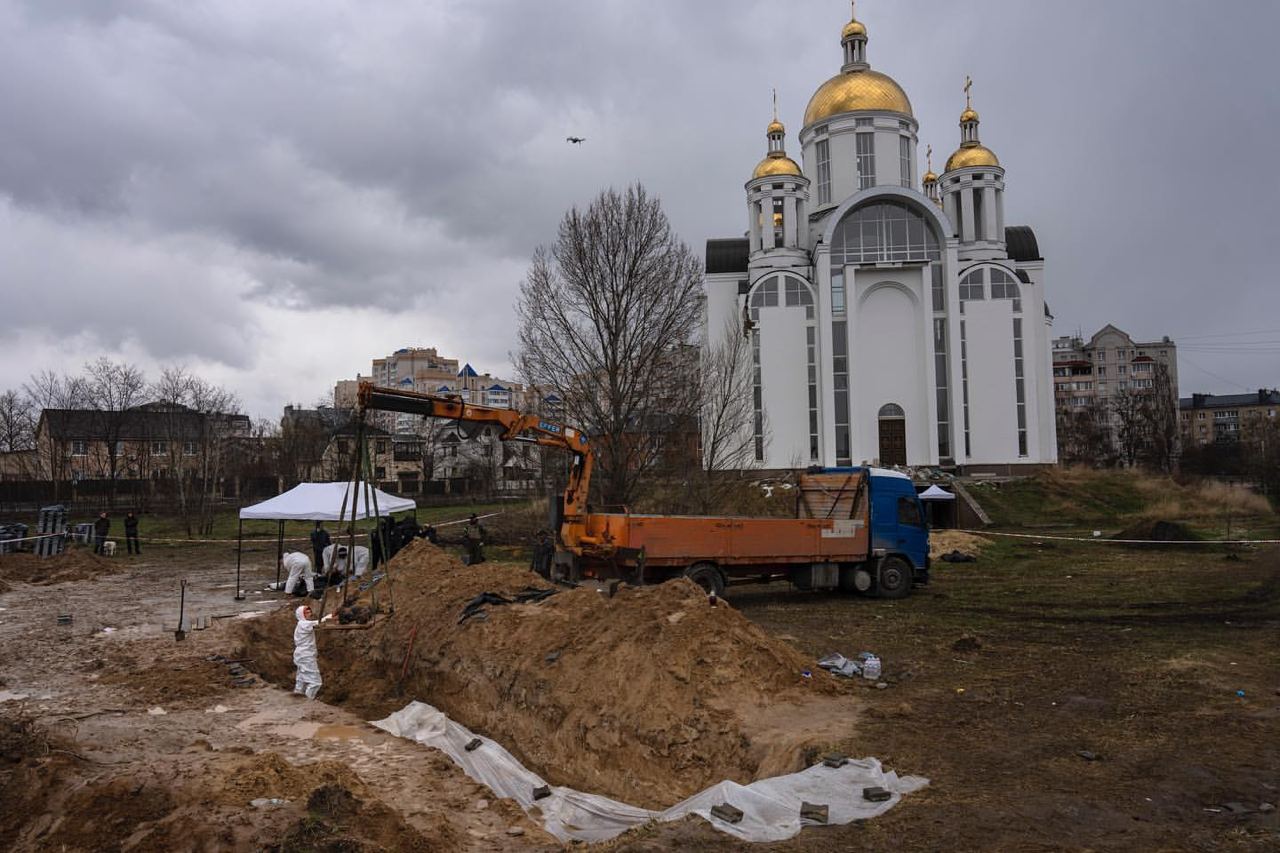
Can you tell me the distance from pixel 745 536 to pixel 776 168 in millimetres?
36582

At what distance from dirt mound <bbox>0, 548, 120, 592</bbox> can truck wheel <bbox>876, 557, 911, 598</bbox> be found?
2108cm

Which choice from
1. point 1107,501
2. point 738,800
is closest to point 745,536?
point 738,800

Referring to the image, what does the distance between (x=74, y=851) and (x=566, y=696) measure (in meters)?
4.63

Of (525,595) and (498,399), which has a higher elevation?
(498,399)

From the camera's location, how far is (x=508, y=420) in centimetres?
1577

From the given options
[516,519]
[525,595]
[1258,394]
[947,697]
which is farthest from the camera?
[1258,394]

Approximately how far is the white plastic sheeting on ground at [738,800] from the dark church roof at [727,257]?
148ft

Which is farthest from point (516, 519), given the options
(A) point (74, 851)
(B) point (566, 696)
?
(A) point (74, 851)

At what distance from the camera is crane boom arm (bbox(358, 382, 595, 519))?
13414 millimetres

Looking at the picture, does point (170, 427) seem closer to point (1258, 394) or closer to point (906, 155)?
point (906, 155)

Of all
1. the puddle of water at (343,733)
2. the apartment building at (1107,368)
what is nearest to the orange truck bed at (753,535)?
the puddle of water at (343,733)

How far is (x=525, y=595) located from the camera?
43.0 ft

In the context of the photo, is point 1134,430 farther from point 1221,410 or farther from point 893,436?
point 1221,410

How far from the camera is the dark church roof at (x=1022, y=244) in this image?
163 ft
